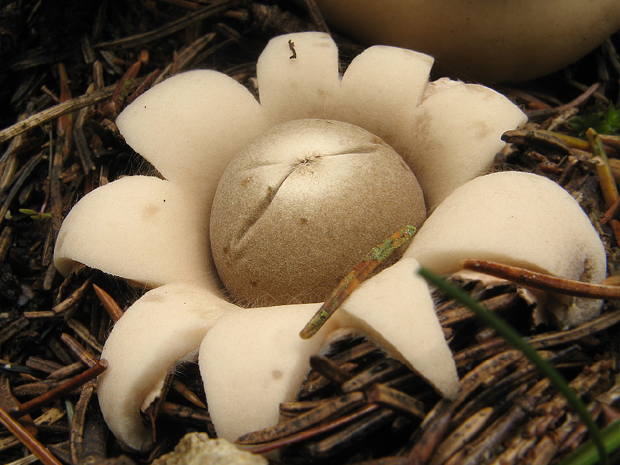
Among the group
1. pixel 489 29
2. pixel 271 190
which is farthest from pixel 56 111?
pixel 489 29

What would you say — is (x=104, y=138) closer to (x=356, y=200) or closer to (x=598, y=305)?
(x=356, y=200)

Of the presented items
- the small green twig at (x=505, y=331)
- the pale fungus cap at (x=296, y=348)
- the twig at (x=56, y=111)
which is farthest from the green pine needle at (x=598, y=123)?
the twig at (x=56, y=111)

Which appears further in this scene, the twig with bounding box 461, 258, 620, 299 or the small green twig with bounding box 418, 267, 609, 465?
the twig with bounding box 461, 258, 620, 299

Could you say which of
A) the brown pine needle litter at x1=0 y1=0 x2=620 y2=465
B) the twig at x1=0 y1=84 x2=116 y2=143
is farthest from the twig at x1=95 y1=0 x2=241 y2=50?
the twig at x1=0 y1=84 x2=116 y2=143

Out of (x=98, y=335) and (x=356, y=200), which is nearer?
(x=356, y=200)

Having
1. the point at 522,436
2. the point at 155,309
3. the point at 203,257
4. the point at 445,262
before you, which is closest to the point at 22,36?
the point at 203,257

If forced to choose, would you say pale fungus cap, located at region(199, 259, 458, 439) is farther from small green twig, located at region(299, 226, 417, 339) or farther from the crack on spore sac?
the crack on spore sac

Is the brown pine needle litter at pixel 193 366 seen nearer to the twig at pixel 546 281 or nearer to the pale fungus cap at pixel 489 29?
the twig at pixel 546 281
